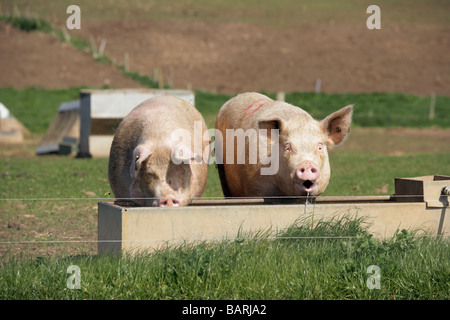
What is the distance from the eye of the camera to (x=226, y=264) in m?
5.39

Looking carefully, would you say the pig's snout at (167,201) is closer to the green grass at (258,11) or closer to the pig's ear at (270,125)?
the pig's ear at (270,125)

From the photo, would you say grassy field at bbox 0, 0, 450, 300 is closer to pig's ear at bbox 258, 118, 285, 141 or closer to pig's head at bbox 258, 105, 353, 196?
pig's head at bbox 258, 105, 353, 196

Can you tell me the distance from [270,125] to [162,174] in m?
1.34

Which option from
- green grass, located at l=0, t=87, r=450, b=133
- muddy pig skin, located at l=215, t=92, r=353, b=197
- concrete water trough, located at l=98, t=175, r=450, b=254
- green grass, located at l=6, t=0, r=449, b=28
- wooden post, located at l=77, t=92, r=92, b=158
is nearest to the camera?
concrete water trough, located at l=98, t=175, r=450, b=254

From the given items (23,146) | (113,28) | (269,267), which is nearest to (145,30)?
(113,28)

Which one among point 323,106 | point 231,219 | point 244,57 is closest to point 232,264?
point 231,219

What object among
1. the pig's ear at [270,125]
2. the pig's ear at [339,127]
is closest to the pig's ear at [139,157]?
the pig's ear at [270,125]

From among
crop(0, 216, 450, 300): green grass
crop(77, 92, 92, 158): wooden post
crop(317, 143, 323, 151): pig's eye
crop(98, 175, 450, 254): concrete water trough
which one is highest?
crop(77, 92, 92, 158): wooden post

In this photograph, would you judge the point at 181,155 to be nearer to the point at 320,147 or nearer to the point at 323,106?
the point at 320,147

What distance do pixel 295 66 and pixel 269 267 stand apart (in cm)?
3543

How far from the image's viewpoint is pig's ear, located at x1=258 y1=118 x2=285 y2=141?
675 centimetres

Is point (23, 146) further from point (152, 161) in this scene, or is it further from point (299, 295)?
point (299, 295)

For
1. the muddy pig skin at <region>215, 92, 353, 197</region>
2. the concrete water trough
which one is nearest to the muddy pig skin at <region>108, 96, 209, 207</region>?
the concrete water trough

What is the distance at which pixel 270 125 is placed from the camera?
683 centimetres
